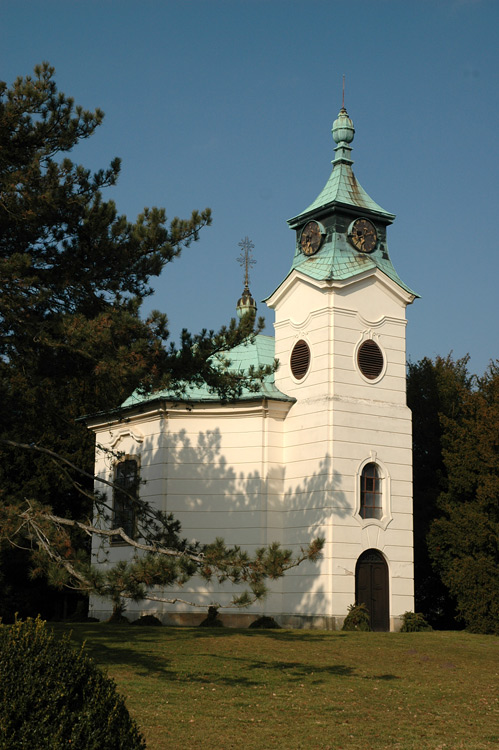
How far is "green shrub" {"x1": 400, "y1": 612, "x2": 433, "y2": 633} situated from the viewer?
85.9 feet

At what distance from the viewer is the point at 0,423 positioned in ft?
64.8

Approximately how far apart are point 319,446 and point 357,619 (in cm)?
508

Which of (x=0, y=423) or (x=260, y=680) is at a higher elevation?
(x=0, y=423)

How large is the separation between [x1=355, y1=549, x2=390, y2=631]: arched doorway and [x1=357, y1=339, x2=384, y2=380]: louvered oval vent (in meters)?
5.45

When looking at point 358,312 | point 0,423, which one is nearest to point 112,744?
point 0,423

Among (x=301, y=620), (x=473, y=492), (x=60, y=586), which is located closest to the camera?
(x=60, y=586)

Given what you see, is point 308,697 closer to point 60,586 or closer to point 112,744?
point 60,586

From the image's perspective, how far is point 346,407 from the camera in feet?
87.7

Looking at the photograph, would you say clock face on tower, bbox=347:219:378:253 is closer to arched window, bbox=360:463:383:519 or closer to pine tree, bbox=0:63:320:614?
arched window, bbox=360:463:383:519

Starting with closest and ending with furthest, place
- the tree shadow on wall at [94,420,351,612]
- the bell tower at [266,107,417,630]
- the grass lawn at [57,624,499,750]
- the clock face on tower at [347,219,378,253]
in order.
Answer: the grass lawn at [57,624,499,750], the bell tower at [266,107,417,630], the tree shadow on wall at [94,420,351,612], the clock face on tower at [347,219,378,253]

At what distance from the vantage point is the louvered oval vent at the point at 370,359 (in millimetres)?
27625

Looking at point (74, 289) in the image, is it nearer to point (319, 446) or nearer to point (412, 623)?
point (319, 446)

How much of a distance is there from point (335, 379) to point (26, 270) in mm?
12536

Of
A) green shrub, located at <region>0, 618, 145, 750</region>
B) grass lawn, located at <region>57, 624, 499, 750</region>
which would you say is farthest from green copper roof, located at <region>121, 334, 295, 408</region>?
green shrub, located at <region>0, 618, 145, 750</region>
